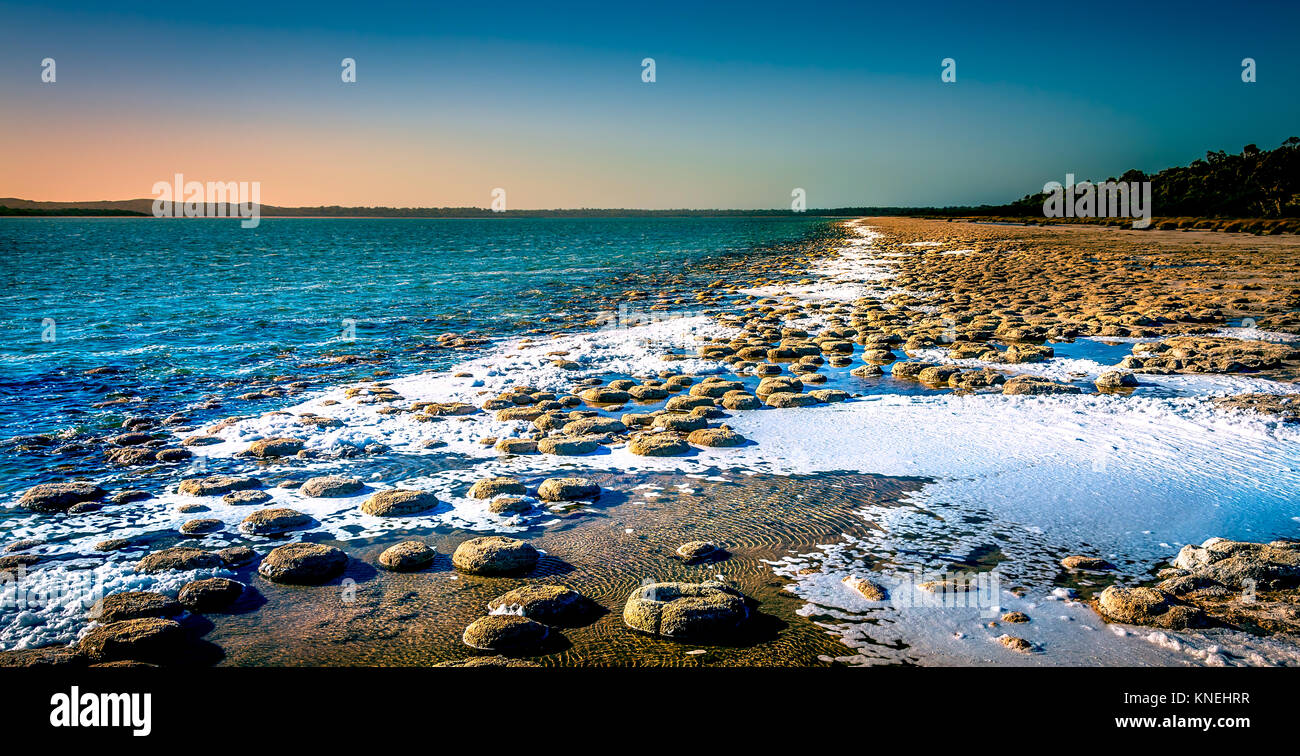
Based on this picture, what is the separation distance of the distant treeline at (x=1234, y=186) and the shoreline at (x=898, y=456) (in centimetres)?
6584

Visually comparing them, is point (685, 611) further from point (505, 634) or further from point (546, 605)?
point (505, 634)

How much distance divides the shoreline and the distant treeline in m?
65.8

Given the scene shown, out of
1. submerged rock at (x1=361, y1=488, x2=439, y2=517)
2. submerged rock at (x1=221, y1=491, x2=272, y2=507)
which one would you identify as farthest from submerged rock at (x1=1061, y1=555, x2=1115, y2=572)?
submerged rock at (x1=221, y1=491, x2=272, y2=507)

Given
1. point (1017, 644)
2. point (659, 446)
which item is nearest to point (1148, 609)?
point (1017, 644)

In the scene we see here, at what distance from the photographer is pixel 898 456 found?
27.4 ft

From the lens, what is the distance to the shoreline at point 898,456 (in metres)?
5.14

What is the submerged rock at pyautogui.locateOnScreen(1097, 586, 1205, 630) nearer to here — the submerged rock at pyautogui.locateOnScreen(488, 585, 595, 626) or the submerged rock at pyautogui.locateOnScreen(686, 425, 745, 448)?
the submerged rock at pyautogui.locateOnScreen(488, 585, 595, 626)

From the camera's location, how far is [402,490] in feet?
23.9

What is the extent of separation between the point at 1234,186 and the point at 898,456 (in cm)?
8540

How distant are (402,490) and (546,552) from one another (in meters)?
2.00

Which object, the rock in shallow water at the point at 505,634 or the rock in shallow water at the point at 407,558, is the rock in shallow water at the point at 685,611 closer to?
the rock in shallow water at the point at 505,634

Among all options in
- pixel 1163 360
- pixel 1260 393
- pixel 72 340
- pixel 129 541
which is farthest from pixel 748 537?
pixel 72 340
